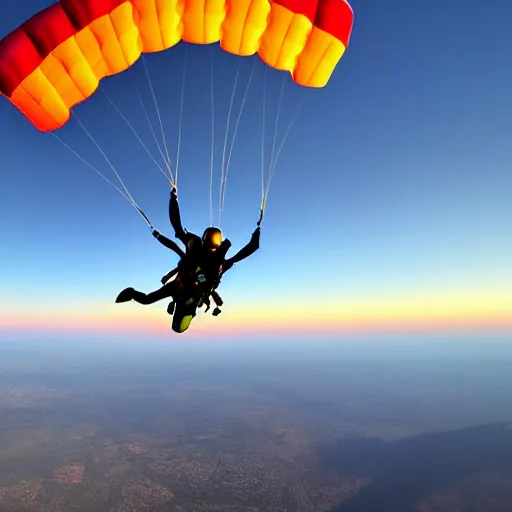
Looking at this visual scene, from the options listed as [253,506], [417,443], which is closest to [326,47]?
[253,506]

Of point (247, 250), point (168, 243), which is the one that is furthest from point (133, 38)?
point (247, 250)

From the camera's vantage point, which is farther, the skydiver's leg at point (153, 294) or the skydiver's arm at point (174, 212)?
the skydiver's leg at point (153, 294)

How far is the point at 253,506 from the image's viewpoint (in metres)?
65.2

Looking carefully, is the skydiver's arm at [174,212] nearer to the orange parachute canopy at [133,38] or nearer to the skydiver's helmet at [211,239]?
the skydiver's helmet at [211,239]

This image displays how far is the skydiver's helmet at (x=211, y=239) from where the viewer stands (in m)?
5.73

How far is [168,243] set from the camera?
582cm

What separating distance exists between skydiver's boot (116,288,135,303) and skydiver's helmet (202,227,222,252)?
1541mm

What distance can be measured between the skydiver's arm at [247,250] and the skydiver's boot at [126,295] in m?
1.65

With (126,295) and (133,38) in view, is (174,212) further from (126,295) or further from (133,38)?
(133,38)

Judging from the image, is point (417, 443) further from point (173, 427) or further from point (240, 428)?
point (173, 427)

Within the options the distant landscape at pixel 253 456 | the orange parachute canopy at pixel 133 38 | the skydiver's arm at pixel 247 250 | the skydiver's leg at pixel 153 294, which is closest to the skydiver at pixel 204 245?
the skydiver's arm at pixel 247 250

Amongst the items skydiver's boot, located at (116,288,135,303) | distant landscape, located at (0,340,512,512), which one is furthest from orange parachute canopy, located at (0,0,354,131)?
distant landscape, located at (0,340,512,512)

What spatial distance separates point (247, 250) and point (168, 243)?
135cm

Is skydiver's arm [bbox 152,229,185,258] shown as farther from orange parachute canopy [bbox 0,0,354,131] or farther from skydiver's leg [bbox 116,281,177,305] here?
orange parachute canopy [bbox 0,0,354,131]
